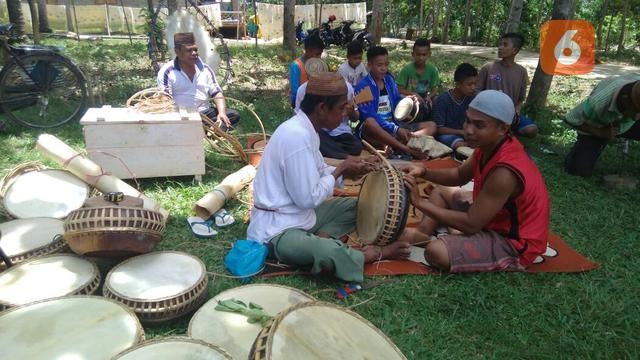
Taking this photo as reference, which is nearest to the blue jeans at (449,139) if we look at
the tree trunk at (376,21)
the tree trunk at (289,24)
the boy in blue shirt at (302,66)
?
the boy in blue shirt at (302,66)

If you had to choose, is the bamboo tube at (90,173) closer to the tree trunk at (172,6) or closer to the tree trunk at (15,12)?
the tree trunk at (172,6)

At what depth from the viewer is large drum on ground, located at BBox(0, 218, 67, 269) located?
9.13 feet

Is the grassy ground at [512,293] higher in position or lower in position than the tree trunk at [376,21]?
lower

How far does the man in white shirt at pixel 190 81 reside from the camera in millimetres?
5051

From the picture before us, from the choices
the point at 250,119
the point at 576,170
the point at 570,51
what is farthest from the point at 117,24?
the point at 576,170

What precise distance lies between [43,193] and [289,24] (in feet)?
33.0

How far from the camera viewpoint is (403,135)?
18.0 ft

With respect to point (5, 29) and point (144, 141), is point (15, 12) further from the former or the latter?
point (144, 141)

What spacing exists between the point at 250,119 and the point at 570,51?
736cm

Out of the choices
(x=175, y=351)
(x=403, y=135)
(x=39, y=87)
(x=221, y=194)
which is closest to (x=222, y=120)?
(x=221, y=194)

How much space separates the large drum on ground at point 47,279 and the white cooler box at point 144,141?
1767 millimetres

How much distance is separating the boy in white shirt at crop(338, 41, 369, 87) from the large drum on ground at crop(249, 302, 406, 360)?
4.52 meters

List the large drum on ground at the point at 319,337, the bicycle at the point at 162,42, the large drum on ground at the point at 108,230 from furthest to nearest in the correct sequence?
the bicycle at the point at 162,42 < the large drum on ground at the point at 108,230 < the large drum on ground at the point at 319,337

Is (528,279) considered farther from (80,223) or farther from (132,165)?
(132,165)
